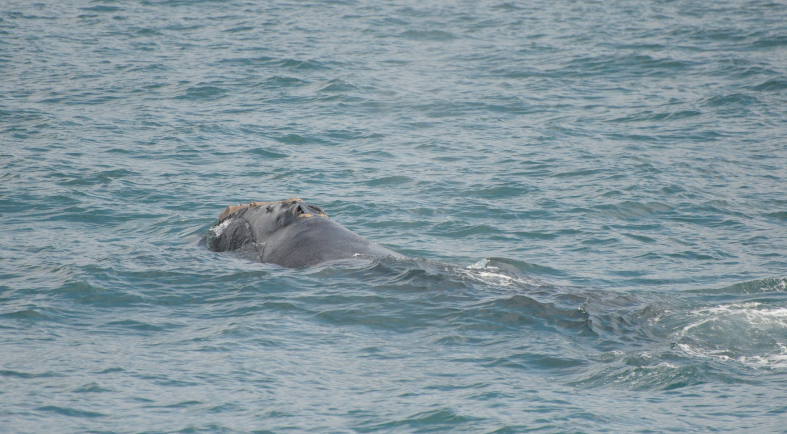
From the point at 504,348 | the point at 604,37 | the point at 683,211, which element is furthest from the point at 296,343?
the point at 604,37

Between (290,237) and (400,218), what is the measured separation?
331 centimetres

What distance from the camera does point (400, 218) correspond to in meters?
12.7

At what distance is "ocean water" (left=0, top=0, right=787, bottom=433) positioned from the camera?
253 inches

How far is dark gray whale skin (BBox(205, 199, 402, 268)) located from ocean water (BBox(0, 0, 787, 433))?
10.8 inches

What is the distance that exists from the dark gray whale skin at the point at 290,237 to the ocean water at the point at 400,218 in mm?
274

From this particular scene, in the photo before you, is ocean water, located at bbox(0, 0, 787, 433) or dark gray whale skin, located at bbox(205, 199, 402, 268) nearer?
ocean water, located at bbox(0, 0, 787, 433)

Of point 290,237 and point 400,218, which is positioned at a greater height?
point 290,237

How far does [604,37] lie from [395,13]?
782 centimetres

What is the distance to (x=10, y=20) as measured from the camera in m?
25.5

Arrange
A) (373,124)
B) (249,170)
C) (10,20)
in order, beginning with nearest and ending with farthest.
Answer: (249,170) < (373,124) < (10,20)

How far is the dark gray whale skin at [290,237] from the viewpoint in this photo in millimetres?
9445

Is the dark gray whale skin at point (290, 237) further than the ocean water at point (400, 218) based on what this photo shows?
Yes

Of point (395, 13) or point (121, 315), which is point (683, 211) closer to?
point (121, 315)

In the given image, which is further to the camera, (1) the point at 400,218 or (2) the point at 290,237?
(1) the point at 400,218
